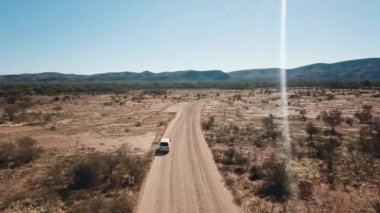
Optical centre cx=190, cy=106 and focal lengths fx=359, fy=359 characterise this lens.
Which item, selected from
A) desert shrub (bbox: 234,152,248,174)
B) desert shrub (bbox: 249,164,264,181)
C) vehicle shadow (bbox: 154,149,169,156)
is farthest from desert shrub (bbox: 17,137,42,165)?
desert shrub (bbox: 249,164,264,181)

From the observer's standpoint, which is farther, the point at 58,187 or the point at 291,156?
the point at 291,156

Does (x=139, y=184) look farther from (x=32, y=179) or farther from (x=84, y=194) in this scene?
(x=32, y=179)

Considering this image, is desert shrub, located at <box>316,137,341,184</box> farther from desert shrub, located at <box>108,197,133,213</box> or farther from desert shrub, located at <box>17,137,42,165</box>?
desert shrub, located at <box>17,137,42,165</box>

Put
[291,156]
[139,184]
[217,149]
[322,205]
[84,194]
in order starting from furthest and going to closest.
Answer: [217,149], [291,156], [139,184], [84,194], [322,205]

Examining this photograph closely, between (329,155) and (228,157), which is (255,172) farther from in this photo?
(329,155)

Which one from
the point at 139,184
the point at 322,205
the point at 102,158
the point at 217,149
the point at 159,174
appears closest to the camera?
the point at 322,205

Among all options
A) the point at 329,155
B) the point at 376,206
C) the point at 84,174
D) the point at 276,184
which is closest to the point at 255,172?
the point at 276,184

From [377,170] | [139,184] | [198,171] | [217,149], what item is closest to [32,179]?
[139,184]

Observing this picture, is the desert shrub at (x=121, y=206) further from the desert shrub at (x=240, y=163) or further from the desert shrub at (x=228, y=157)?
the desert shrub at (x=228, y=157)
